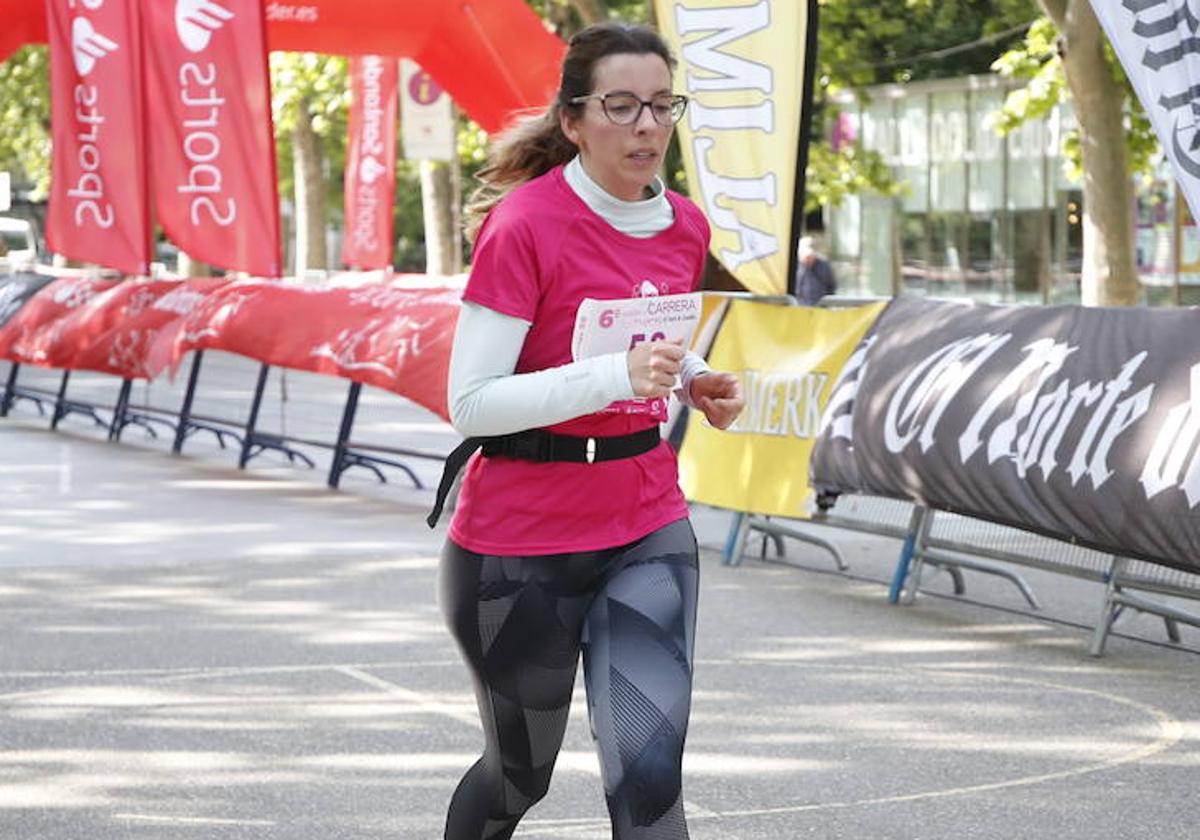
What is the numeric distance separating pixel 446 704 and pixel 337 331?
848 centimetres

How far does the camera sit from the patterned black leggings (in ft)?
14.6

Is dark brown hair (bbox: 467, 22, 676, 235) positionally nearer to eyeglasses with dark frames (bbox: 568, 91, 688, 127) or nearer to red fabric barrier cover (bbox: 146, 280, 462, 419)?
eyeglasses with dark frames (bbox: 568, 91, 688, 127)

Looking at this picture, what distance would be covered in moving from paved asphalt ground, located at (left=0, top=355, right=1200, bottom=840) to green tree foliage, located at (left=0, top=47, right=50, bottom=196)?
110 ft

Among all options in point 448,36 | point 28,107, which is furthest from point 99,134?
point 28,107

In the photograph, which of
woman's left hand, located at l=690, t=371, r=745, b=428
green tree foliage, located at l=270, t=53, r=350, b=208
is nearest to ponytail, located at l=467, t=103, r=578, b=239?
woman's left hand, located at l=690, t=371, r=745, b=428

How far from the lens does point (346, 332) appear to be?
16625 millimetres

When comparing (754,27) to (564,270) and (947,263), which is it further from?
(947,263)

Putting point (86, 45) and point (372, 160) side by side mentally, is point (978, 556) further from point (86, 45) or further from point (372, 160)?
point (372, 160)

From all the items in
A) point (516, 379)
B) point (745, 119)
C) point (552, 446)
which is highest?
point (745, 119)

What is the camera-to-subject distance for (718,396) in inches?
183

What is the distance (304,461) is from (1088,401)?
10.0 meters

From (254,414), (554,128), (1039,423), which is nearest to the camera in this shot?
(554,128)

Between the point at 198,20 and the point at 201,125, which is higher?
the point at 198,20

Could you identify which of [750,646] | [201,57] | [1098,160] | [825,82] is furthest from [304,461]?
[825,82]
